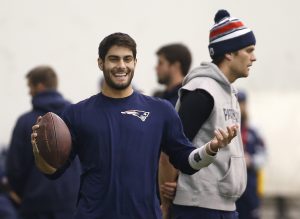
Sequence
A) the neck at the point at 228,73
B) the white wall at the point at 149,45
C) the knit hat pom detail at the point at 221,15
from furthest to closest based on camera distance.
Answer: the white wall at the point at 149,45, the knit hat pom detail at the point at 221,15, the neck at the point at 228,73

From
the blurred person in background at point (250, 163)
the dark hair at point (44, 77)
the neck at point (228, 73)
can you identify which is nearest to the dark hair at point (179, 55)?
the dark hair at point (44, 77)

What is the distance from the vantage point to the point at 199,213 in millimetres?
6477

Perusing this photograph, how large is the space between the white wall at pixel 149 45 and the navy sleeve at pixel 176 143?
6.32 metres

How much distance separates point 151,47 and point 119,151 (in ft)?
23.3

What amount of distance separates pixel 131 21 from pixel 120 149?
23.2 ft

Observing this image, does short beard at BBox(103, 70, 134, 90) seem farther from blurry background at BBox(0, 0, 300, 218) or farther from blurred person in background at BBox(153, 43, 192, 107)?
blurry background at BBox(0, 0, 300, 218)

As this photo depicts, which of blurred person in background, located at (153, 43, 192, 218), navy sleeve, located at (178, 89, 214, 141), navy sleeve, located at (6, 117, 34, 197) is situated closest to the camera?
navy sleeve, located at (178, 89, 214, 141)

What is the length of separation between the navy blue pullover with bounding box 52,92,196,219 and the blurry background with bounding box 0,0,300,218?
6.32 meters

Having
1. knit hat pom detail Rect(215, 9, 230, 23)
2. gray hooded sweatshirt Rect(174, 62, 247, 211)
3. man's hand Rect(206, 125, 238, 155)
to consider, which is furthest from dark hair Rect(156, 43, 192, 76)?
man's hand Rect(206, 125, 238, 155)

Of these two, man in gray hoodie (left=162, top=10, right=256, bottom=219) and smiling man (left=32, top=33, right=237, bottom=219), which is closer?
smiling man (left=32, top=33, right=237, bottom=219)

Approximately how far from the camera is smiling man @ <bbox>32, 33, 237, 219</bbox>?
581 cm

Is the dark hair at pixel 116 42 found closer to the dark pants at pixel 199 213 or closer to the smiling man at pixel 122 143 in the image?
the smiling man at pixel 122 143

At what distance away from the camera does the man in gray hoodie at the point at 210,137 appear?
640cm

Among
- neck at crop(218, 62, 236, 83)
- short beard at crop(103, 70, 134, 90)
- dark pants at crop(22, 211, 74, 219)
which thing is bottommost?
dark pants at crop(22, 211, 74, 219)
